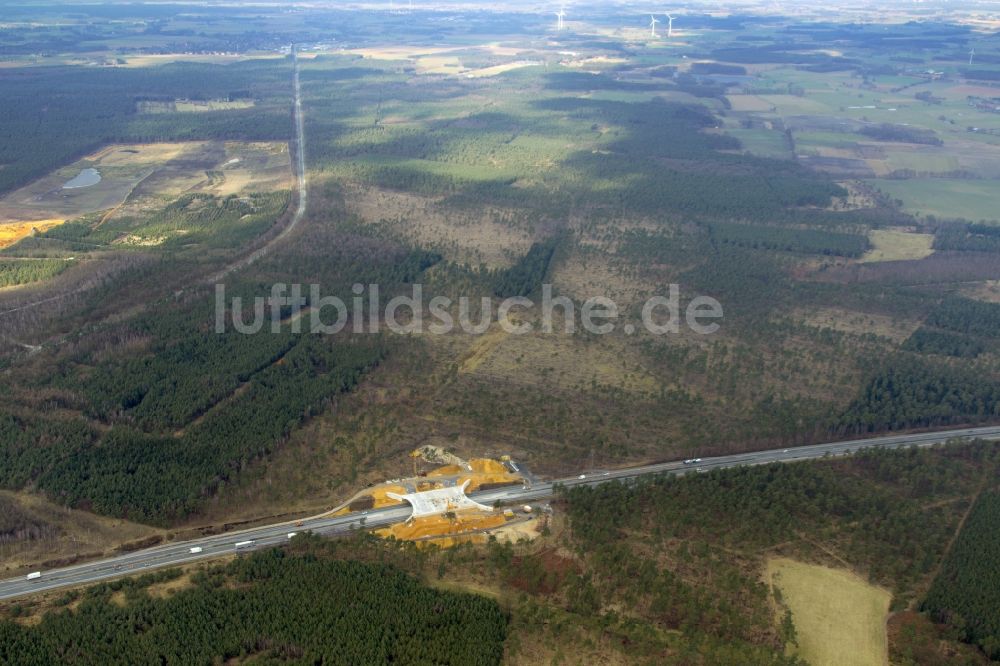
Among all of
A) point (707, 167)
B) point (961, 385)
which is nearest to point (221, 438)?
point (961, 385)

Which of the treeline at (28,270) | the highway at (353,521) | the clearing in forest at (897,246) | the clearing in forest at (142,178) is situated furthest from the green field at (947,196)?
the treeline at (28,270)

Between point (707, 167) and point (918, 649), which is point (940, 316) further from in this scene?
point (707, 167)

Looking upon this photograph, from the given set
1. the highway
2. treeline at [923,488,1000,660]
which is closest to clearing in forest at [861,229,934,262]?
the highway

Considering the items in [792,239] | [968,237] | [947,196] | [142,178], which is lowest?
[968,237]

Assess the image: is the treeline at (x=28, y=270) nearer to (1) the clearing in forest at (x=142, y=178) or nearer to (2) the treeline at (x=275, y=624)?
(1) the clearing in forest at (x=142, y=178)

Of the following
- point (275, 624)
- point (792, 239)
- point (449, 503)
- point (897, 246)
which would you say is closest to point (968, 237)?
point (897, 246)

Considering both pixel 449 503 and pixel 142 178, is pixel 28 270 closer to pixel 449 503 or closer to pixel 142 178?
pixel 142 178
